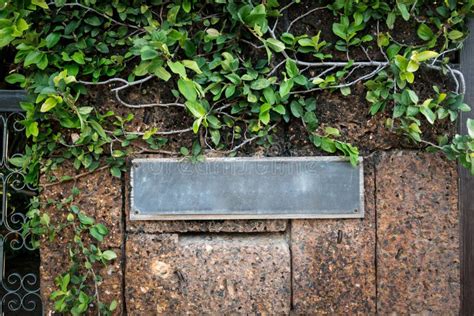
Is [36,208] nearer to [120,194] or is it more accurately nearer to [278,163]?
[120,194]

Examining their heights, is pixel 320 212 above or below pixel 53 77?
below

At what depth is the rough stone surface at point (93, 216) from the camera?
7.33 feet

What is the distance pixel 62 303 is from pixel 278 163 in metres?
1.08

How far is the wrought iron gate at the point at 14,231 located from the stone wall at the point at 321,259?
0.45m

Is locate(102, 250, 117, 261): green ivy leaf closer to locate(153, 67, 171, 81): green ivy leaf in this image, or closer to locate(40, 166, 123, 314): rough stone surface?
locate(40, 166, 123, 314): rough stone surface

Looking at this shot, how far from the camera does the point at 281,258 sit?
2.20 meters

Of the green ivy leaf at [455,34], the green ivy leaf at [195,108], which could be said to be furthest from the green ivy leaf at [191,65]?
the green ivy leaf at [455,34]

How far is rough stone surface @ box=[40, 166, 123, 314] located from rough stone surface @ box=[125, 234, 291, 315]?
0.10 metres

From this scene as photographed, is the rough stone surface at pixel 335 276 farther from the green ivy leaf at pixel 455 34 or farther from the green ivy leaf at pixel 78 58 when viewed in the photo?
the green ivy leaf at pixel 78 58

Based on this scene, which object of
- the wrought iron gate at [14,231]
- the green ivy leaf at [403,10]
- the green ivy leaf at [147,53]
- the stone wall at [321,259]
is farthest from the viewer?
the wrought iron gate at [14,231]

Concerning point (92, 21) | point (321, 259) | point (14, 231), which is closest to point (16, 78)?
point (92, 21)

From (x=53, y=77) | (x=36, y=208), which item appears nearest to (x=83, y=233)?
(x=36, y=208)

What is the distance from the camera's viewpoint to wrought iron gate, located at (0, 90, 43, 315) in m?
2.46

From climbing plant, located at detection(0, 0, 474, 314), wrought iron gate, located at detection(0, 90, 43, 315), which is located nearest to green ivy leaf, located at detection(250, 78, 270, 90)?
climbing plant, located at detection(0, 0, 474, 314)
